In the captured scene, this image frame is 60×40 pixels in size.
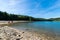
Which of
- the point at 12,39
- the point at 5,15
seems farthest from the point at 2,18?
the point at 12,39

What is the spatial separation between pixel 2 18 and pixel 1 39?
87144 millimetres

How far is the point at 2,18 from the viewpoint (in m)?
92.7

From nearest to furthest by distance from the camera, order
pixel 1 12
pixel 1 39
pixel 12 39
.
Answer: pixel 1 39, pixel 12 39, pixel 1 12

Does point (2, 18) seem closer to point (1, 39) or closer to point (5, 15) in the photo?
point (5, 15)

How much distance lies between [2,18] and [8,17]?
5.53 meters

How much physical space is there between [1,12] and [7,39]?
87065 millimetres

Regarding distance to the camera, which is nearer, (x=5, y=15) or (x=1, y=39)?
(x=1, y=39)

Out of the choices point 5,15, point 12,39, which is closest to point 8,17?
point 5,15

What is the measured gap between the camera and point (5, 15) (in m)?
93.1

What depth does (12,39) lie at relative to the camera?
9102 millimetres

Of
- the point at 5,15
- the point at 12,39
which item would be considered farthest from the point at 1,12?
the point at 12,39

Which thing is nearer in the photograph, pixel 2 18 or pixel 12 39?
pixel 12 39

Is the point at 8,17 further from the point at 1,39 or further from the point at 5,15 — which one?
the point at 1,39

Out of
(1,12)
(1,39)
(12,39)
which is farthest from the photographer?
(1,12)
